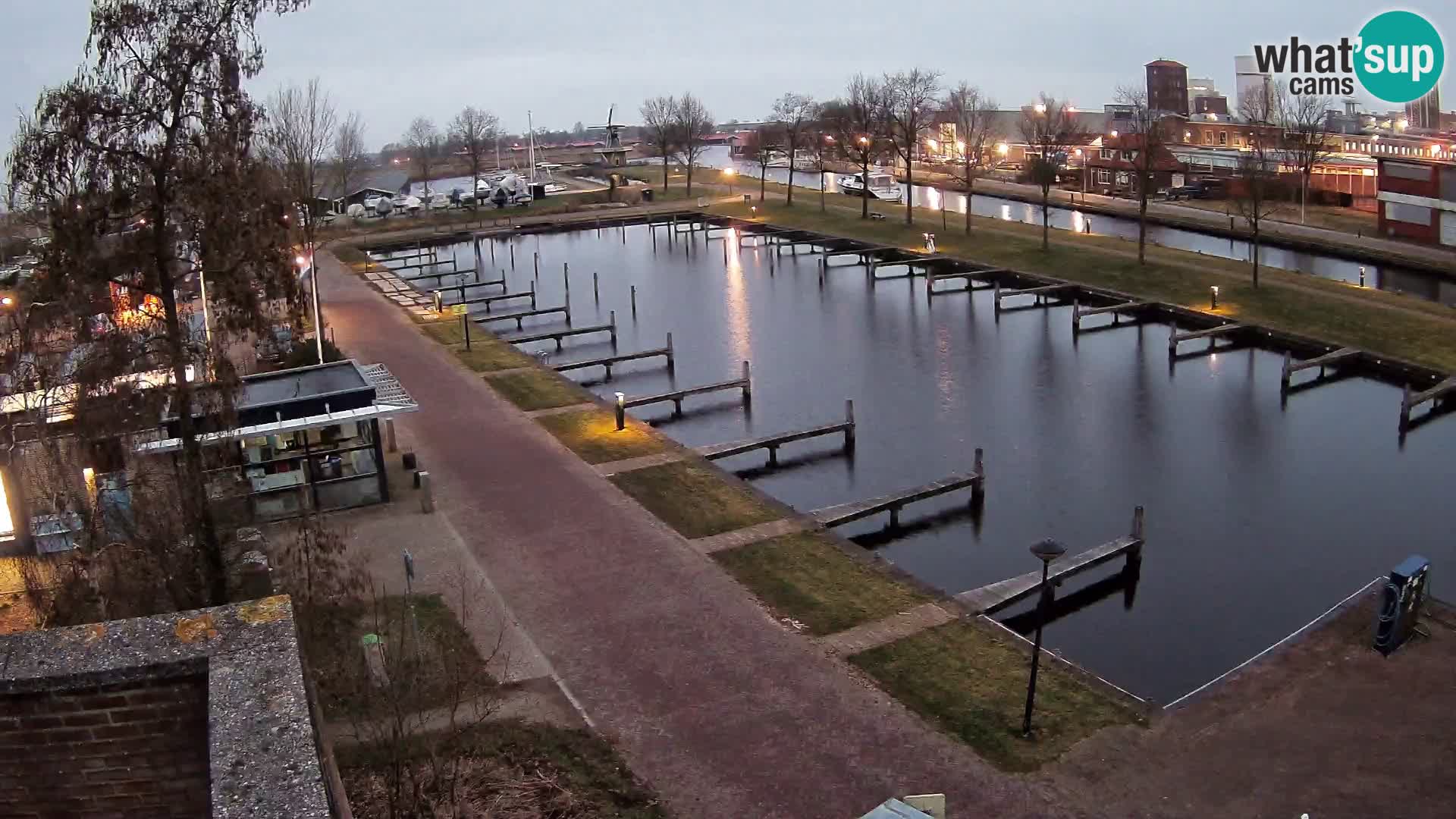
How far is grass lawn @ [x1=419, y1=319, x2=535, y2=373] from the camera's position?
38.2 meters

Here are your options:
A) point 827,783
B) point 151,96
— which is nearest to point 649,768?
point 827,783

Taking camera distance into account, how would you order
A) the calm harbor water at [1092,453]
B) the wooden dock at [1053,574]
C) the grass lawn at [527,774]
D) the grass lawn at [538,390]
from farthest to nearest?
the grass lawn at [538,390]
the calm harbor water at [1092,453]
the wooden dock at [1053,574]
the grass lawn at [527,774]

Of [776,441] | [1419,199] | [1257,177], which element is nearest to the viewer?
[776,441]

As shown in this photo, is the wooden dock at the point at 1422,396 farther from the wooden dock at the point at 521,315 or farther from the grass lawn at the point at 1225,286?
the wooden dock at the point at 521,315

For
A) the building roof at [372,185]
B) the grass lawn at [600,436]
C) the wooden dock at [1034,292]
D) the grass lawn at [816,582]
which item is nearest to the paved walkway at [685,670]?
the grass lawn at [816,582]

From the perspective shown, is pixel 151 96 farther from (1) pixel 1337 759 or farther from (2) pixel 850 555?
(1) pixel 1337 759

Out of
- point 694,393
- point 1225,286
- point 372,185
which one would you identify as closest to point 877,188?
point 372,185

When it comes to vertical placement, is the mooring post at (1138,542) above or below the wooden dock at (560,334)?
below

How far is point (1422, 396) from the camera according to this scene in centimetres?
3184

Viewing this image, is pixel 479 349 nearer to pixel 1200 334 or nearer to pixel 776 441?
pixel 776 441

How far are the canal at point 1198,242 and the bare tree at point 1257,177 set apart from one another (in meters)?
1.48

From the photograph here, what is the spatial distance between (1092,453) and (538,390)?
1563 cm

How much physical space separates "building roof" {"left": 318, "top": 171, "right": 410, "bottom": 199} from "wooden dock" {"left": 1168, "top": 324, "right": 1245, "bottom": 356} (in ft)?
184

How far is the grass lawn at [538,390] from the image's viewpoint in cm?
3322
